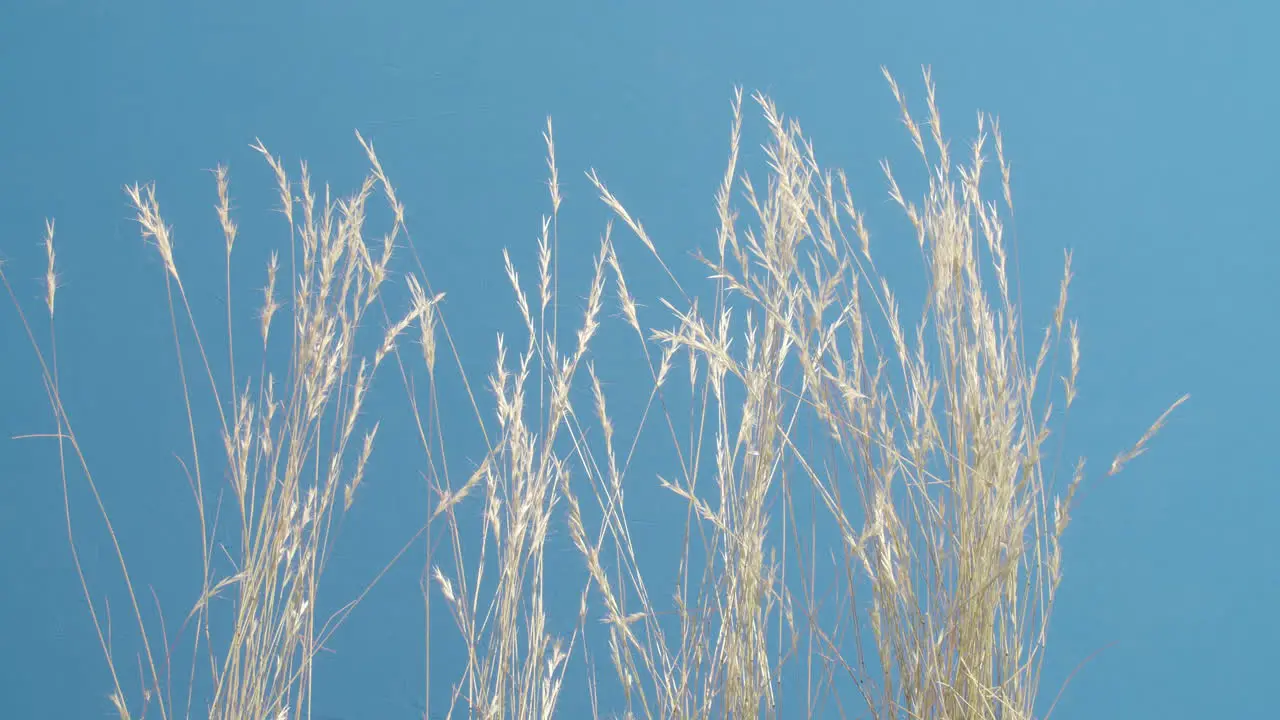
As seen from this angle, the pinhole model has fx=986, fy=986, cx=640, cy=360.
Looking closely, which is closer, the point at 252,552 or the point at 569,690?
the point at 252,552

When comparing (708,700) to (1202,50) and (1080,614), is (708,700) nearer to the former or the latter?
(1080,614)

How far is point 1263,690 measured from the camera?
2.24m

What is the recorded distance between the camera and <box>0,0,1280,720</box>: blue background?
2246mm

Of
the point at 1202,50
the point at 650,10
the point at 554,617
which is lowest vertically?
the point at 554,617

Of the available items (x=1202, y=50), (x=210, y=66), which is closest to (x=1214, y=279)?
(x=1202, y=50)

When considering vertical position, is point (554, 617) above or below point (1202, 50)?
below

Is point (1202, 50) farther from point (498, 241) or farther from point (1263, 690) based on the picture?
point (498, 241)

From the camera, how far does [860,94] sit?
232 centimetres

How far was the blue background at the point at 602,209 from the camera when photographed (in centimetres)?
225

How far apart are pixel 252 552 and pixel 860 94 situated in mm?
1763

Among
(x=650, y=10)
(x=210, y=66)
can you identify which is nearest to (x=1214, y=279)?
(x=650, y=10)

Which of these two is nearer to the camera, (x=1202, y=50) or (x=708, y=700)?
(x=708, y=700)

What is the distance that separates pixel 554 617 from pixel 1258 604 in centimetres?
161

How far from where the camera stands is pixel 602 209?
7.68 ft
